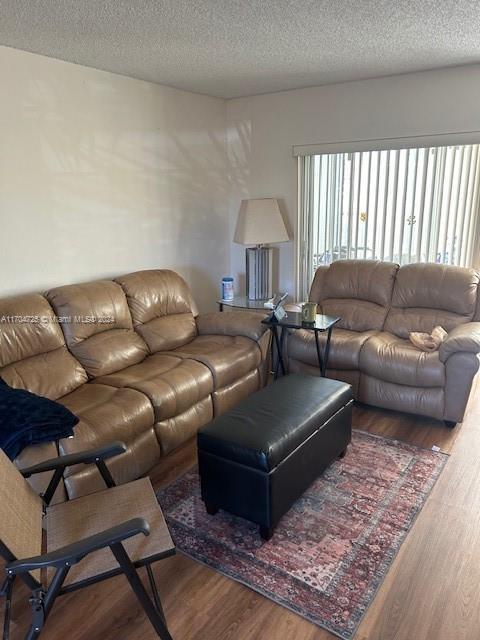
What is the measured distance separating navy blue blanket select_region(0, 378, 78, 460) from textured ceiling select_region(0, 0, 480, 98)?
5.86ft

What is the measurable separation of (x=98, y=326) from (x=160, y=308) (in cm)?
59

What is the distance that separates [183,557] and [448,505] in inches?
52.6

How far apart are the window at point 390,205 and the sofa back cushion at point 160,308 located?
1350 mm

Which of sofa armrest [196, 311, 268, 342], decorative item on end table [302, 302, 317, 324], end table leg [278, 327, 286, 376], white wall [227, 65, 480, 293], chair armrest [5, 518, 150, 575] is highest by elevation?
white wall [227, 65, 480, 293]

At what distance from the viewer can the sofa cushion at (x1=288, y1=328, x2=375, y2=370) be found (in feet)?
11.3

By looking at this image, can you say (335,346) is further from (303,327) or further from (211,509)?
(211,509)

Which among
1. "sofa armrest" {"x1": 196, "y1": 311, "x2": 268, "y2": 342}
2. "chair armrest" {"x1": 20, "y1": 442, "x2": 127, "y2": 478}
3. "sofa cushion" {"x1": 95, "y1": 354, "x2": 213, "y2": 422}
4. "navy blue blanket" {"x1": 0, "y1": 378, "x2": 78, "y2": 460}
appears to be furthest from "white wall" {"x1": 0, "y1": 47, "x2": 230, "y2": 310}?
"chair armrest" {"x1": 20, "y1": 442, "x2": 127, "y2": 478}

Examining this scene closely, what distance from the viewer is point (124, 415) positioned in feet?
8.03

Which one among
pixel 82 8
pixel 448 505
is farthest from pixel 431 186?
pixel 82 8

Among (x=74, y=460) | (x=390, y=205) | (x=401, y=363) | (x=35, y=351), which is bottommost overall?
(x=401, y=363)

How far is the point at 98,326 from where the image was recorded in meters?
3.11

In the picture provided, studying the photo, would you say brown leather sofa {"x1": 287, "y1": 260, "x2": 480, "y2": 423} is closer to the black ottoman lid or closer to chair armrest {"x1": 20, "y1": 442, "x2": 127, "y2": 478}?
the black ottoman lid

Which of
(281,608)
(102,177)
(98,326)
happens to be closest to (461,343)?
(281,608)

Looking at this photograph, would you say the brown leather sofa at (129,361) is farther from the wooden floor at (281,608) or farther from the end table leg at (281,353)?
the wooden floor at (281,608)
